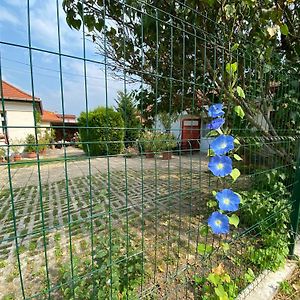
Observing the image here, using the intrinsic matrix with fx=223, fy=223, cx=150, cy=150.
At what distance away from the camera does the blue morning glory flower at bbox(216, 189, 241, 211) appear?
142 centimetres

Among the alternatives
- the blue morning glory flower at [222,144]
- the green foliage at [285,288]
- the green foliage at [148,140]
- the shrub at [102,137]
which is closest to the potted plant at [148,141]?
the green foliage at [148,140]

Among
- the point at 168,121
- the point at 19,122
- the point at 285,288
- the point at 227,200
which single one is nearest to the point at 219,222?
the point at 227,200

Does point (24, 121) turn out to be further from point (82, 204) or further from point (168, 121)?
point (168, 121)

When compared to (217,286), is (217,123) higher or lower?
higher

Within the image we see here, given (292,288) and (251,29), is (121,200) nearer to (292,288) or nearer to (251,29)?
(292,288)

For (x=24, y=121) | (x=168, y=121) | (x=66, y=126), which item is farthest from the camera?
(x=24, y=121)

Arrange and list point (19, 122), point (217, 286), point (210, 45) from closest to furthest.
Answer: point (217, 286) → point (210, 45) → point (19, 122)

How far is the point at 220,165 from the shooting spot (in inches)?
54.4

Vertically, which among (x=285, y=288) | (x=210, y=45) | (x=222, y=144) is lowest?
(x=285, y=288)

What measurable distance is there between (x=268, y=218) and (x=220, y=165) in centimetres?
127

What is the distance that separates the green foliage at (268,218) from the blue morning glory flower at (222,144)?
3.32 feet

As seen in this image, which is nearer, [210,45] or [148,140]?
[148,140]

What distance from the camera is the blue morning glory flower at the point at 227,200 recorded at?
1417 millimetres

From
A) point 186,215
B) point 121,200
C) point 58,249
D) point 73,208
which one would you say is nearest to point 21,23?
point 58,249
